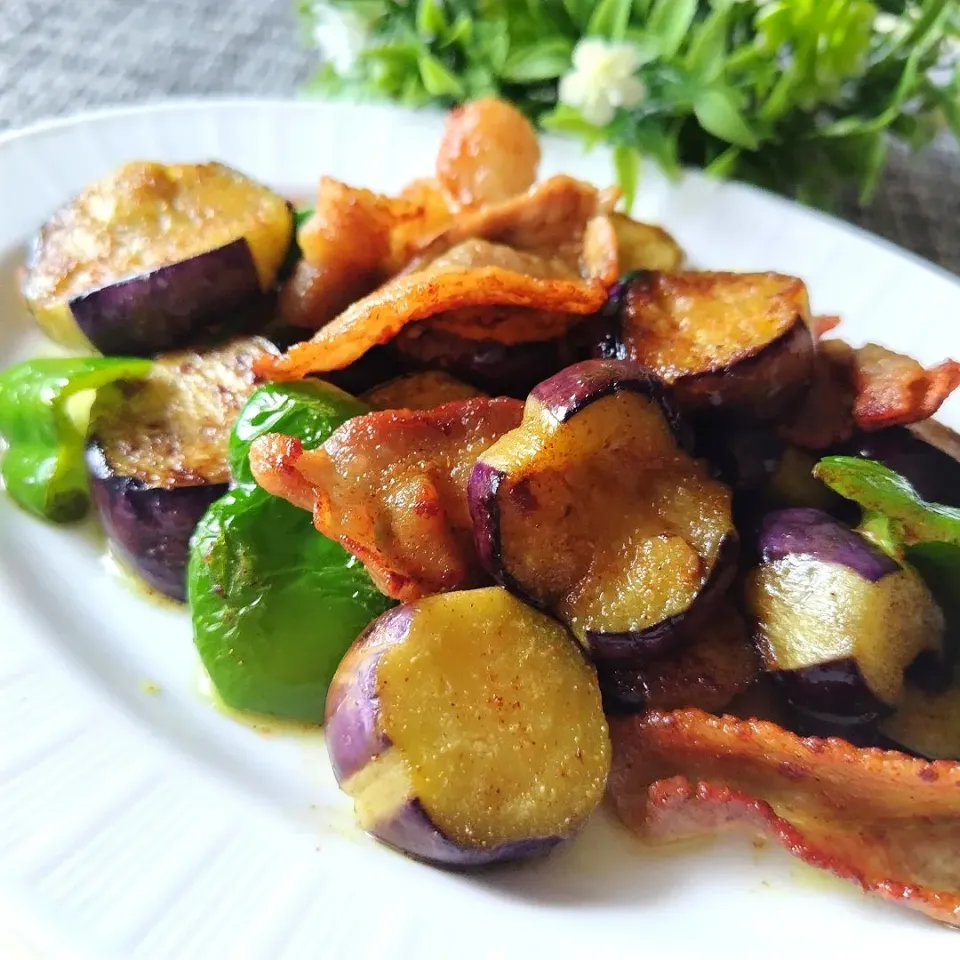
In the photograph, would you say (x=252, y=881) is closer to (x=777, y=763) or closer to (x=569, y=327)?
(x=777, y=763)

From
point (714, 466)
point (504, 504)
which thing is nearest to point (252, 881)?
point (504, 504)

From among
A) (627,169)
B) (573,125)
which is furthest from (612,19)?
(627,169)

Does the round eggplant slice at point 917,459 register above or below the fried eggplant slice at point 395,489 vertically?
below

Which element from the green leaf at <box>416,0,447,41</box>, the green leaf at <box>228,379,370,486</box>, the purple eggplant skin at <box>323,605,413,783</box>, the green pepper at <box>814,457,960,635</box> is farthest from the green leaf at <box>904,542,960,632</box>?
the green leaf at <box>416,0,447,41</box>

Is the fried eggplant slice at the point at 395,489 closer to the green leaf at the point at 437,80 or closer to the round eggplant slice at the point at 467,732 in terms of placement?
the round eggplant slice at the point at 467,732

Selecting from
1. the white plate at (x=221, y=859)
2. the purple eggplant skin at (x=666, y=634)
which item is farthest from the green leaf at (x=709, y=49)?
the white plate at (x=221, y=859)

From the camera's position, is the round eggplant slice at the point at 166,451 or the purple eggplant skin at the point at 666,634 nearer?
the purple eggplant skin at the point at 666,634

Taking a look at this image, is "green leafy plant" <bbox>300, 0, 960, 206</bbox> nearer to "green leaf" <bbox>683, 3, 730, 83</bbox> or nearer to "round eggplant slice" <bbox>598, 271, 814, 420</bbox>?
"green leaf" <bbox>683, 3, 730, 83</bbox>
